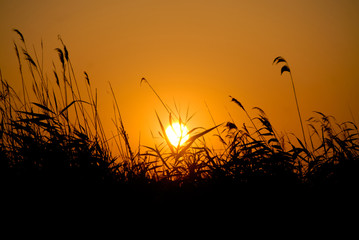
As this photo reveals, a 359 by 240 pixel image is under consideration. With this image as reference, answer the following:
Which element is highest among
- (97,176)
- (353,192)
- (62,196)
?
(97,176)

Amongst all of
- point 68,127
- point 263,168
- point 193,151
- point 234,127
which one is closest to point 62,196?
point 68,127

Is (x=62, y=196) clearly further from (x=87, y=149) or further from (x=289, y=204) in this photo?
(x=289, y=204)

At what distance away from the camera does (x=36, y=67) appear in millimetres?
3027

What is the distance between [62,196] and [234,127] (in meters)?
1.74

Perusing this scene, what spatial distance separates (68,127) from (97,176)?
75 centimetres

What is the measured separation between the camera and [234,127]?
9.30 feet

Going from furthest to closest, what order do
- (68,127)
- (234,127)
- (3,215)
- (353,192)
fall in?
1. (234,127)
2. (68,127)
3. (353,192)
4. (3,215)

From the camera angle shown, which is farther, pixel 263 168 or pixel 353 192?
pixel 263 168

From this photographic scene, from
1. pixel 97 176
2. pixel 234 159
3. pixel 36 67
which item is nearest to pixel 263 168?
pixel 234 159

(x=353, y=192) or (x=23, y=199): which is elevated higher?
(x=23, y=199)

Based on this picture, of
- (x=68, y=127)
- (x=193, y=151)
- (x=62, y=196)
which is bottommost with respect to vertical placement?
(x=62, y=196)

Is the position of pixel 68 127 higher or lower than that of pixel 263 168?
higher

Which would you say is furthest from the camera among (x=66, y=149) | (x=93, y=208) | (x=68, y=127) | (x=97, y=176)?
(x=68, y=127)

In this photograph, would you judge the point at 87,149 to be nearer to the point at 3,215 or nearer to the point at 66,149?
the point at 66,149
